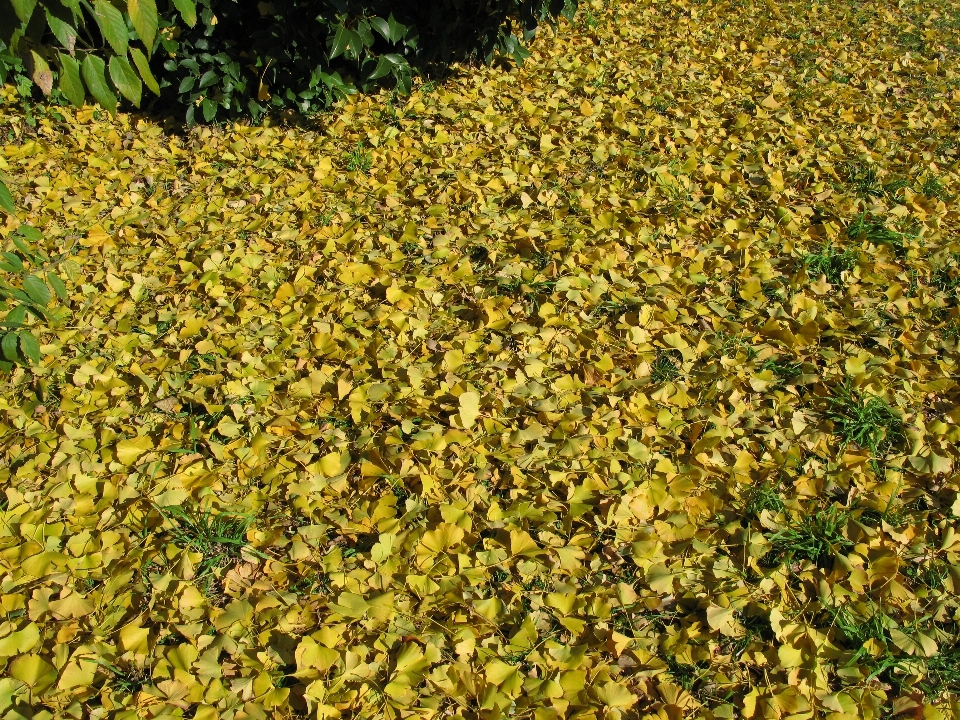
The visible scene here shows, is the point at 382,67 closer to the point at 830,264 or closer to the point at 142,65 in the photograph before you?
the point at 142,65

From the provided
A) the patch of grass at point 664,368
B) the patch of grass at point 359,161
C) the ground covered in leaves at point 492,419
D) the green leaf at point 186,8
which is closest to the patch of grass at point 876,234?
the ground covered in leaves at point 492,419

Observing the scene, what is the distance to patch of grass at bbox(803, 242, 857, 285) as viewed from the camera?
271 cm

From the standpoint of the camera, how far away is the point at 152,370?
95.6 inches

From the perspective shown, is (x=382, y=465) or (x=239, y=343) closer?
(x=382, y=465)

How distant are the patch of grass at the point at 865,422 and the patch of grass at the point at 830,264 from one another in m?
0.62

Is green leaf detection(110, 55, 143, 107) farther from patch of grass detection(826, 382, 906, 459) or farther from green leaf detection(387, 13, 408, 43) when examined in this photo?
patch of grass detection(826, 382, 906, 459)

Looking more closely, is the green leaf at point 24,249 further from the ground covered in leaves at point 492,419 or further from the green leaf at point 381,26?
the green leaf at point 381,26

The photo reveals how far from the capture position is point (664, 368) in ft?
7.80

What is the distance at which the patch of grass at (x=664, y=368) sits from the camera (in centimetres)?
235

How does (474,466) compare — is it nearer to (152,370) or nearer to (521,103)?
(152,370)

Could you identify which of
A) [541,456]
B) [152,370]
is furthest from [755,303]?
[152,370]

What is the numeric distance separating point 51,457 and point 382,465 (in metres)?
1.00

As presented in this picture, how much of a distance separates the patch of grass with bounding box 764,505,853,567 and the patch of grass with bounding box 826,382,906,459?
289 millimetres

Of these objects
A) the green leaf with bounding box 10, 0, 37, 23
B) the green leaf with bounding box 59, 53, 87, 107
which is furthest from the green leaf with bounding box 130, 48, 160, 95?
the green leaf with bounding box 10, 0, 37, 23
